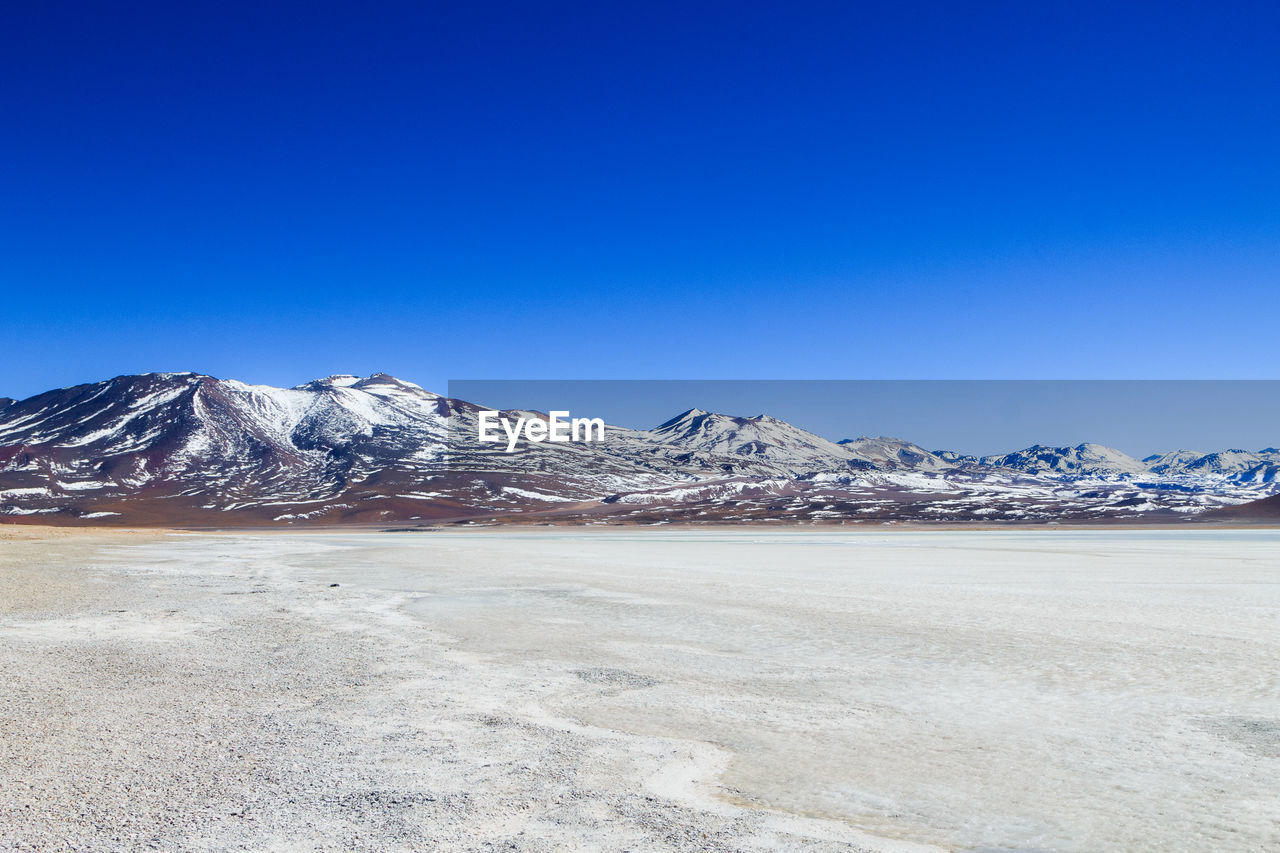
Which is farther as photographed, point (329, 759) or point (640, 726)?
point (640, 726)

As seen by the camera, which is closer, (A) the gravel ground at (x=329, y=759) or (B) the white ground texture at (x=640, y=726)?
(A) the gravel ground at (x=329, y=759)

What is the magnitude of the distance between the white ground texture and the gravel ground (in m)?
0.04

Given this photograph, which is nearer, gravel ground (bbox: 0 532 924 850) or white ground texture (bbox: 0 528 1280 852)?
gravel ground (bbox: 0 532 924 850)

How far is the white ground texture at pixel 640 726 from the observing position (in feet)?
21.2

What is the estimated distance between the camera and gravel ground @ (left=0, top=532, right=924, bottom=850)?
628 centimetres

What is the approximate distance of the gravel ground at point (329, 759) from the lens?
6.28 meters

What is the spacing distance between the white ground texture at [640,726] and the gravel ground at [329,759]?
39 mm

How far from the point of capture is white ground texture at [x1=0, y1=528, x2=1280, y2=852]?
21.2 ft

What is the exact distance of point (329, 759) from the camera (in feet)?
26.3

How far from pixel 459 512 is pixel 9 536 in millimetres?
116001

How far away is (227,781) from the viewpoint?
24.2ft

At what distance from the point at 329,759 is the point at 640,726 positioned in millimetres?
3141

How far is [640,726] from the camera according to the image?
9.45 m

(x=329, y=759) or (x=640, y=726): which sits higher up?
(x=329, y=759)
